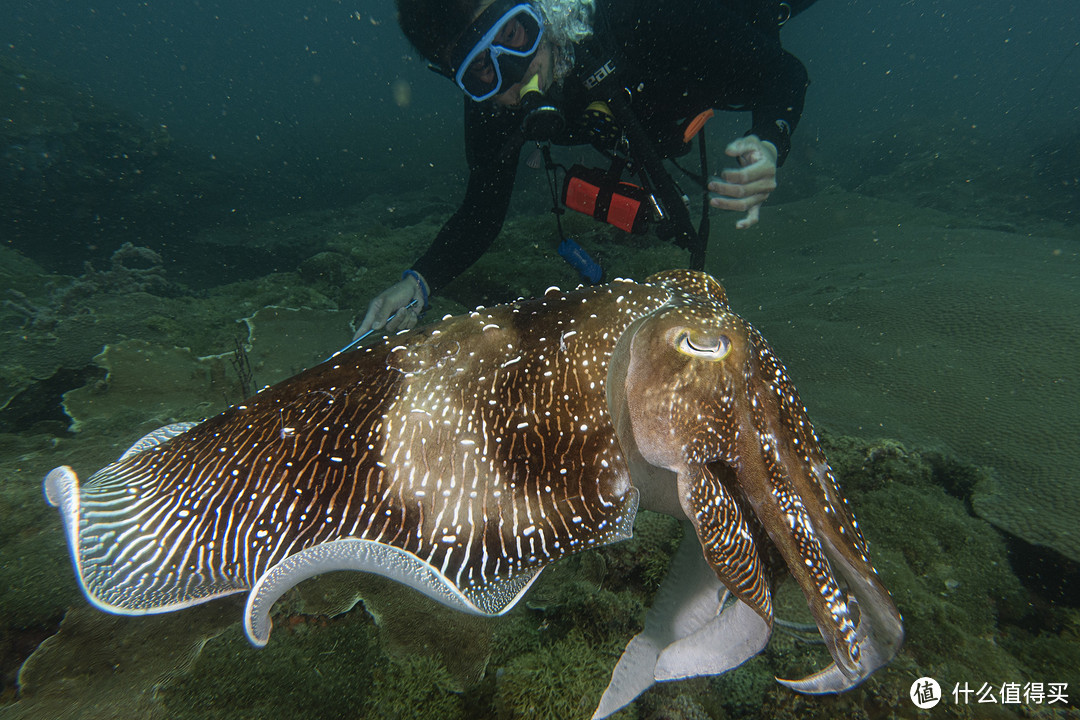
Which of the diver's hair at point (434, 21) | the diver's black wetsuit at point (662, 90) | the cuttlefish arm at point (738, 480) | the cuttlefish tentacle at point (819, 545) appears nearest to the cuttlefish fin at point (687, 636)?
the cuttlefish arm at point (738, 480)

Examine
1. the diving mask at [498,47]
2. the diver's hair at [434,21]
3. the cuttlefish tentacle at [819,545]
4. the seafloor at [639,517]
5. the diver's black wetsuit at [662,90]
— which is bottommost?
the seafloor at [639,517]

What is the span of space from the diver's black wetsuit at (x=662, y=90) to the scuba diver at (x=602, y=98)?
15 millimetres

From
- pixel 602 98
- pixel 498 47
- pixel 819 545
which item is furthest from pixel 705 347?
pixel 498 47

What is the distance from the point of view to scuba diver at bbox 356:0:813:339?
4.54 m

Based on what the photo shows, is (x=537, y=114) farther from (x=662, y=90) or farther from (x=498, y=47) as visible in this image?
(x=662, y=90)

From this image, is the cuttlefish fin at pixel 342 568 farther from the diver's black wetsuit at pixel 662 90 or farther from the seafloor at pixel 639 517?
the diver's black wetsuit at pixel 662 90

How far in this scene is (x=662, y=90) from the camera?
563 cm

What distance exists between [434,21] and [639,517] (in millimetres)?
5383

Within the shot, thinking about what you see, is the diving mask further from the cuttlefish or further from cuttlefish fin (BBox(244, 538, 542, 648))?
cuttlefish fin (BBox(244, 538, 542, 648))

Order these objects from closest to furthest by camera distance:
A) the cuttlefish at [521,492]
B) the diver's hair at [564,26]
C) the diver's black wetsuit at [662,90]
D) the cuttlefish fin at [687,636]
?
the cuttlefish at [521,492] → the cuttlefish fin at [687,636] → the diver's hair at [564,26] → the diver's black wetsuit at [662,90]

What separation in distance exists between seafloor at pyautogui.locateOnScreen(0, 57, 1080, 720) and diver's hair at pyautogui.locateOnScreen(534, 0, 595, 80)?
3.65 meters

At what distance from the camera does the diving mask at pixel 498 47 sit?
4.44 m

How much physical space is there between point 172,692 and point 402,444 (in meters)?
1.58

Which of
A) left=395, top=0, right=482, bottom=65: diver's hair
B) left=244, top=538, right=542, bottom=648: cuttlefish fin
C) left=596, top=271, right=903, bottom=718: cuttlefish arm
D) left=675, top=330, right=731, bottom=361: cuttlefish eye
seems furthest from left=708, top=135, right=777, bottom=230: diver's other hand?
left=244, top=538, right=542, bottom=648: cuttlefish fin
